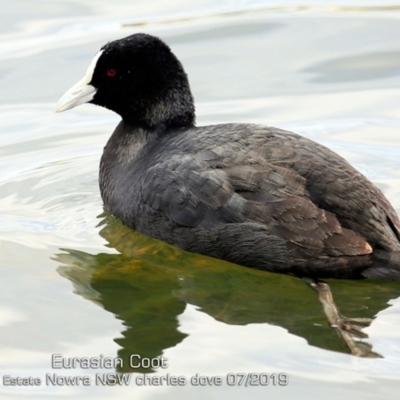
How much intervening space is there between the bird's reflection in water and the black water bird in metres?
0.09

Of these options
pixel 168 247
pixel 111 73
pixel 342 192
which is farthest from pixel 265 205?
pixel 111 73

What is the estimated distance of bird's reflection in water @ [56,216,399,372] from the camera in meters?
5.43

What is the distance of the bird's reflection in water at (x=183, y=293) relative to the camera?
5.43 m

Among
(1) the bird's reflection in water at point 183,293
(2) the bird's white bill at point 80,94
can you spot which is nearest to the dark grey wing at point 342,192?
(1) the bird's reflection in water at point 183,293

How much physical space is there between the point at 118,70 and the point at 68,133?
5.29ft

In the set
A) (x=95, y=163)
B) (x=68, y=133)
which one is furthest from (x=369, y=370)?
(x=68, y=133)

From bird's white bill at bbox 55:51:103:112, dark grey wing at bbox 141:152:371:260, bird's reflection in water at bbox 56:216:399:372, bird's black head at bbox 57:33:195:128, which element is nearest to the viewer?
bird's reflection in water at bbox 56:216:399:372

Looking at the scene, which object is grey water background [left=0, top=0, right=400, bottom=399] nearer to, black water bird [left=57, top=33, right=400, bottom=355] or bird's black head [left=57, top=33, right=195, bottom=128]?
black water bird [left=57, top=33, right=400, bottom=355]

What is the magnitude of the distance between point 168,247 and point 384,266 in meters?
1.27

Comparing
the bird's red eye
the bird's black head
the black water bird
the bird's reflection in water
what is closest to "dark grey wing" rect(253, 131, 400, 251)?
the black water bird

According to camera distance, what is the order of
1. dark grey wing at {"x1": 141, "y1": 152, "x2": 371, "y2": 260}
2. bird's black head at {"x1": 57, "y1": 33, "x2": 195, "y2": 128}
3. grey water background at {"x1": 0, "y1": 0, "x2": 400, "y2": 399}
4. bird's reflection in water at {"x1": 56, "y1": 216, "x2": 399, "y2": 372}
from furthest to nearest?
bird's black head at {"x1": 57, "y1": 33, "x2": 195, "y2": 128} < dark grey wing at {"x1": 141, "y1": 152, "x2": 371, "y2": 260} < bird's reflection in water at {"x1": 56, "y1": 216, "x2": 399, "y2": 372} < grey water background at {"x1": 0, "y1": 0, "x2": 400, "y2": 399}

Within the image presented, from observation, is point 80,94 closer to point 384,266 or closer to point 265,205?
point 265,205

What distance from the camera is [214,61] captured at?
974 cm

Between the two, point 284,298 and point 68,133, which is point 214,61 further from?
point 284,298
